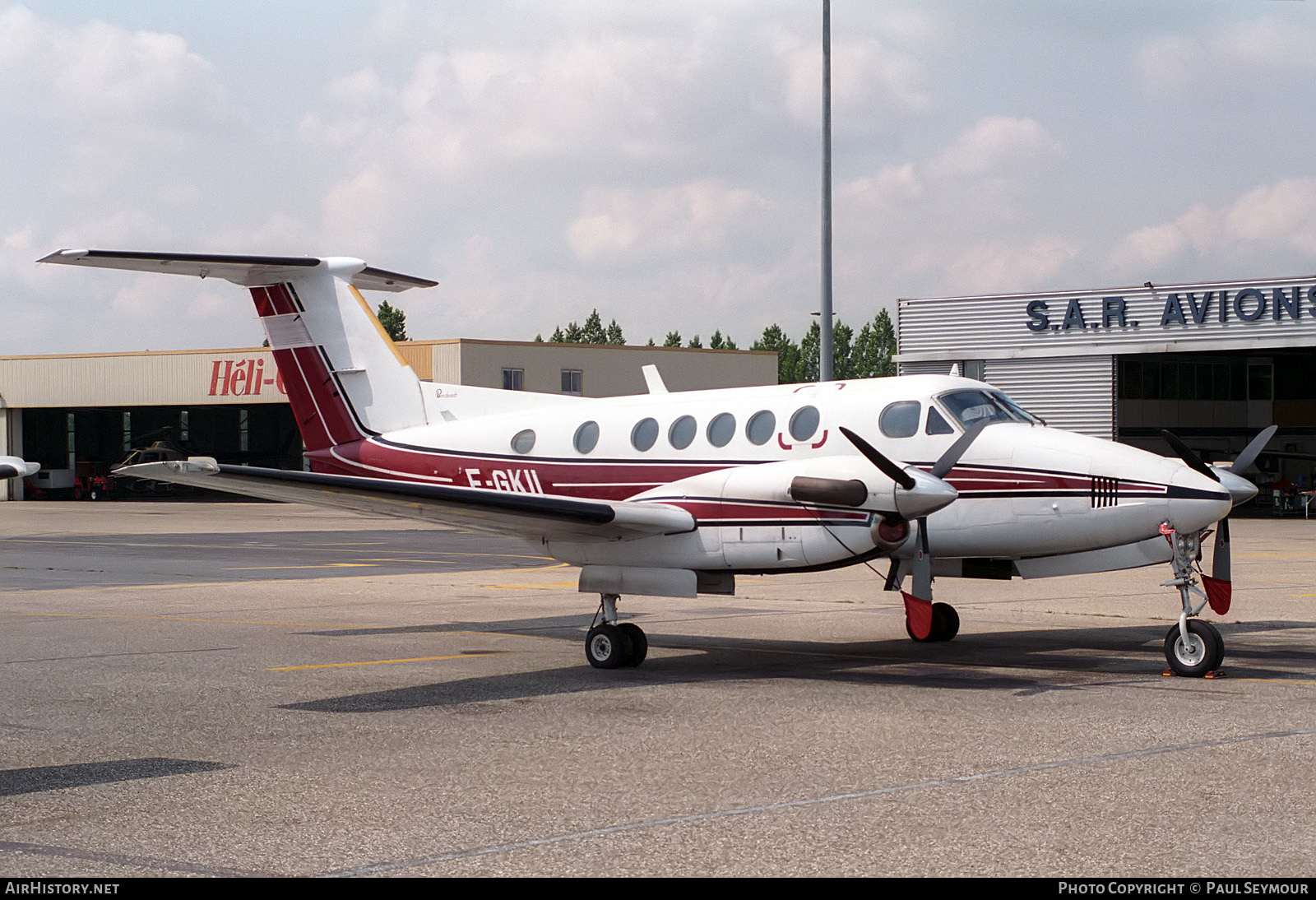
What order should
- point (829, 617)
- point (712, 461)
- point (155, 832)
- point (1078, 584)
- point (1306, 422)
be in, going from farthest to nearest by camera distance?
point (1306, 422), point (1078, 584), point (829, 617), point (712, 461), point (155, 832)

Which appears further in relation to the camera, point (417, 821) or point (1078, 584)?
point (1078, 584)

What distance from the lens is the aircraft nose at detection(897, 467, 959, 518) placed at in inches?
464

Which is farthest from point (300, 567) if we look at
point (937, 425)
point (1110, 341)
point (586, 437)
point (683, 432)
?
point (1110, 341)

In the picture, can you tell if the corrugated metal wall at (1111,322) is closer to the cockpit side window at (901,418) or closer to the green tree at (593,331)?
the cockpit side window at (901,418)

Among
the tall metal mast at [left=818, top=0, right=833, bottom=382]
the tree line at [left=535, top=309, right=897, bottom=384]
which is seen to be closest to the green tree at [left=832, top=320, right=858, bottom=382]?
the tree line at [left=535, top=309, right=897, bottom=384]

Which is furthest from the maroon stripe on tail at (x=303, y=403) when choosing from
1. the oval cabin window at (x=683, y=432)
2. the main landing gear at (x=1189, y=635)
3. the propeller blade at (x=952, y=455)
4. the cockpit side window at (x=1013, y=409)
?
the main landing gear at (x=1189, y=635)

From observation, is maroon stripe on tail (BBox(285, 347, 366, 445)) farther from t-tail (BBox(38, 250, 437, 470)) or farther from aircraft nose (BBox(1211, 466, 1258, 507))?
aircraft nose (BBox(1211, 466, 1258, 507))

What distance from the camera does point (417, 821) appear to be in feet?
23.0

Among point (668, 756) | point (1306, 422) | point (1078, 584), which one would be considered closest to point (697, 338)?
point (1306, 422)

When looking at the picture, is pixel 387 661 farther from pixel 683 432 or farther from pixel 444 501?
pixel 683 432

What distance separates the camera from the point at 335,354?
56.3 ft

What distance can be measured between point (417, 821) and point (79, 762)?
2.81 meters
